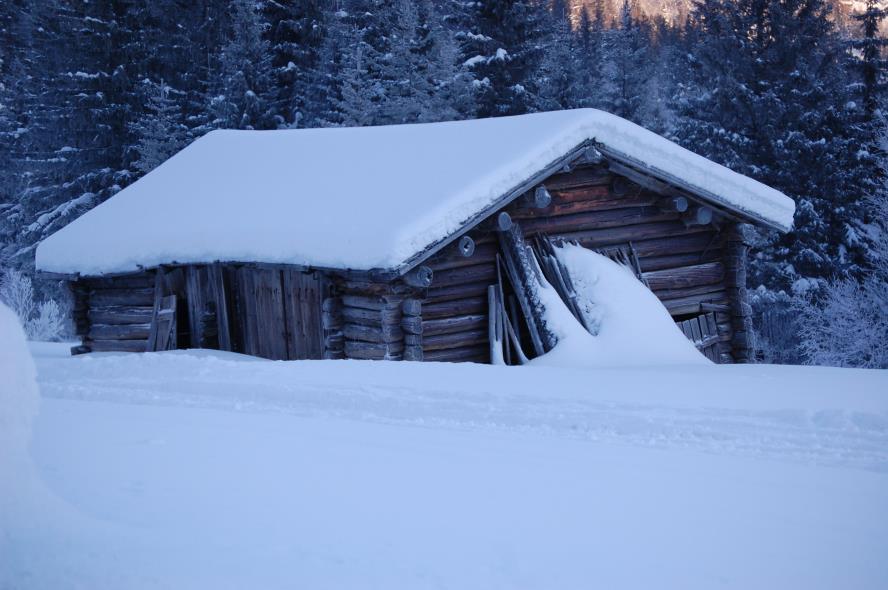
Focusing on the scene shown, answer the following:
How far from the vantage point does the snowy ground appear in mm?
3568

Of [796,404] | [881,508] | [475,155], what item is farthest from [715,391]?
[475,155]

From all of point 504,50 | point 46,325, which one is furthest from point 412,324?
point 504,50

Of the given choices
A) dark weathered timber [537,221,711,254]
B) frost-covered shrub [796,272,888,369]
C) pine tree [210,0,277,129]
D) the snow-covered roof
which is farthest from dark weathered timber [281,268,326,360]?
pine tree [210,0,277,129]

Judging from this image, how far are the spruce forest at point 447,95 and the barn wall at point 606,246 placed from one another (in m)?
9.38

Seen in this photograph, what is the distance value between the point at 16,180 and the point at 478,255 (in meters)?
26.8

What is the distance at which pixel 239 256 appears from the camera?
11.4m

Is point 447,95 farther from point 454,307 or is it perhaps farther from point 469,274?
point 454,307

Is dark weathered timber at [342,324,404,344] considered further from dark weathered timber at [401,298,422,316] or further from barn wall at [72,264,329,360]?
barn wall at [72,264,329,360]

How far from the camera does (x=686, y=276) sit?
1285 cm

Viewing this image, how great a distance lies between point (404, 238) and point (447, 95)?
1952cm

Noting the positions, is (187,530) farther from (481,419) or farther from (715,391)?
(715,391)

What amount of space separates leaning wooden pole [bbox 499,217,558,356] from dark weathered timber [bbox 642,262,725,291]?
2238 millimetres

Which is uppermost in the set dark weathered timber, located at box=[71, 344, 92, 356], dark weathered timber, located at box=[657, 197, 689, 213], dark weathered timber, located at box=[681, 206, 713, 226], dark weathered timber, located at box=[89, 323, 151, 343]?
dark weathered timber, located at box=[657, 197, 689, 213]

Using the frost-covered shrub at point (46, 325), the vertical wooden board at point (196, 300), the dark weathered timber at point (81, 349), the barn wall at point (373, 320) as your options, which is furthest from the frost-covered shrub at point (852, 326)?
the frost-covered shrub at point (46, 325)
